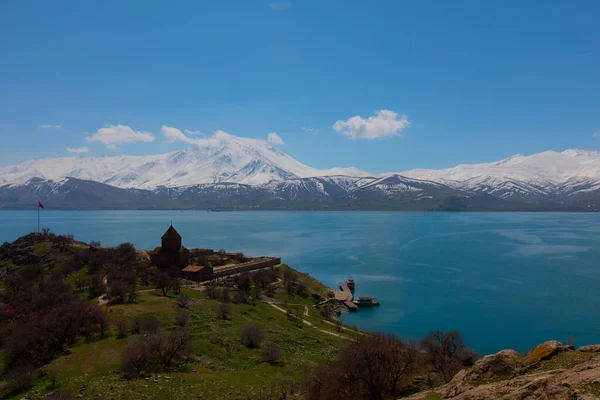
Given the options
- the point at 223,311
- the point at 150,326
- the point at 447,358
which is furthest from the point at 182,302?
the point at 447,358

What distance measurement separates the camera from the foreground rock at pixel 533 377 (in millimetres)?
9195

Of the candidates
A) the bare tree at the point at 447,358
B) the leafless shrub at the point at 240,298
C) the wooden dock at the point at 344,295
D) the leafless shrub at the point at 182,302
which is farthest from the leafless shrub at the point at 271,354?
the wooden dock at the point at 344,295

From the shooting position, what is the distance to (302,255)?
4894 inches

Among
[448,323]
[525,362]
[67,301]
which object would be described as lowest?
[448,323]

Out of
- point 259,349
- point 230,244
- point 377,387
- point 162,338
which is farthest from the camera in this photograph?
point 230,244

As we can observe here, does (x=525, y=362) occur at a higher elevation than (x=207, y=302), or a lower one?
higher

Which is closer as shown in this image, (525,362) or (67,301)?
(525,362)

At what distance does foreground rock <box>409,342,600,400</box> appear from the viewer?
9.20m

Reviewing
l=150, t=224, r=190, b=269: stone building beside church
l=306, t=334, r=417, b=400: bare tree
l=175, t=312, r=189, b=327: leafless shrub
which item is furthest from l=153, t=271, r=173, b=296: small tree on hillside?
l=306, t=334, r=417, b=400: bare tree

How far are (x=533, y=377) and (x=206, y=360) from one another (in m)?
24.9

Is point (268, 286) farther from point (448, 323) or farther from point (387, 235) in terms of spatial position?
point (387, 235)

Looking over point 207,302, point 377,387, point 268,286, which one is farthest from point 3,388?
point 268,286

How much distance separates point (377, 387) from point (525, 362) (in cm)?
801

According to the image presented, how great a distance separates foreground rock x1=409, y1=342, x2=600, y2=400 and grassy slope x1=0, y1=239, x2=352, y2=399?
548 inches
